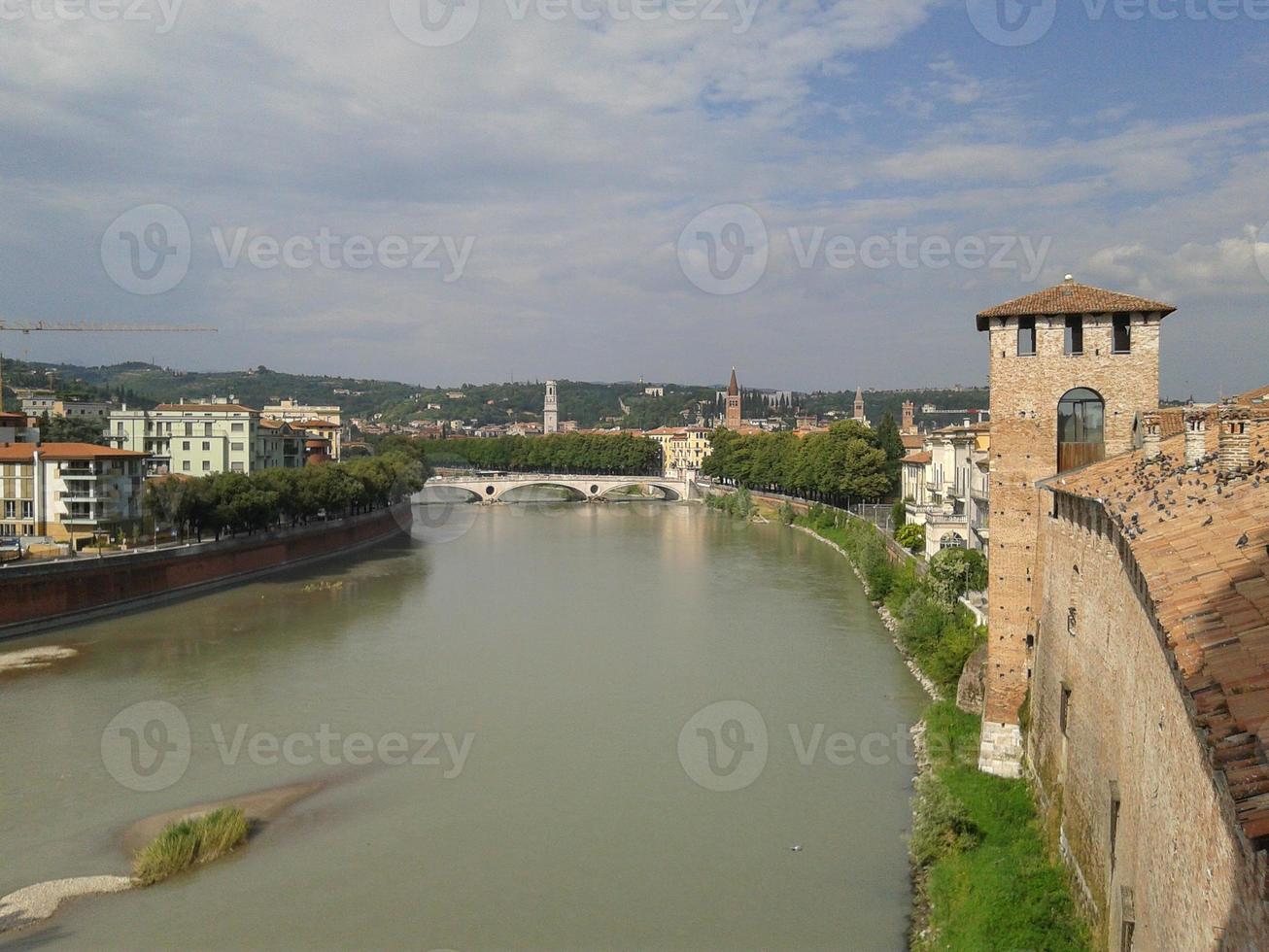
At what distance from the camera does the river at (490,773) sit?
26.1ft

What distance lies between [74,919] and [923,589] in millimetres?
12837

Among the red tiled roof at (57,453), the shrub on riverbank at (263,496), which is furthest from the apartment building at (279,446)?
the red tiled roof at (57,453)

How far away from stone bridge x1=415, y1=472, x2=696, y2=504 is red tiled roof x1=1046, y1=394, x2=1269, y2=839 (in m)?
48.0

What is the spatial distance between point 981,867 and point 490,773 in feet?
17.4

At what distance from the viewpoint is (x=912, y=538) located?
2373cm

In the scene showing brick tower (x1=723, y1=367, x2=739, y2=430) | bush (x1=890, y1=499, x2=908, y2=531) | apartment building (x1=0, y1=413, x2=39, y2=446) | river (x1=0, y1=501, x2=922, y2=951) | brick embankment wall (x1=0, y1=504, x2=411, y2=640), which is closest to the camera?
river (x1=0, y1=501, x2=922, y2=951)

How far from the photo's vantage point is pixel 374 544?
35.5 metres

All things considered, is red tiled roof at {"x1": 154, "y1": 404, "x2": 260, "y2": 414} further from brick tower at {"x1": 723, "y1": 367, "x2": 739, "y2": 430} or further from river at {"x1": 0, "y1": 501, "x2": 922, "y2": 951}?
brick tower at {"x1": 723, "y1": 367, "x2": 739, "y2": 430}

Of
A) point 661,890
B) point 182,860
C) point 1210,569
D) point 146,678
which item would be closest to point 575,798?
point 661,890

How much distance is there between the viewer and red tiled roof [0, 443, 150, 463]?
2306cm

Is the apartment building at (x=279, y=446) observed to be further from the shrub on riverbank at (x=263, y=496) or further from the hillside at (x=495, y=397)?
the hillside at (x=495, y=397)

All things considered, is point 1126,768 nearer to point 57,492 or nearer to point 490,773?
point 490,773

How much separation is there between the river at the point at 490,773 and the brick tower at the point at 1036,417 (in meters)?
1.69

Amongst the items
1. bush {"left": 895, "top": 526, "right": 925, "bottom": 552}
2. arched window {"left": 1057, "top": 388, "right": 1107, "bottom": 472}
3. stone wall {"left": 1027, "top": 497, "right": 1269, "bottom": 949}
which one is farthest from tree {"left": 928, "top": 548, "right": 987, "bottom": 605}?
bush {"left": 895, "top": 526, "right": 925, "bottom": 552}
